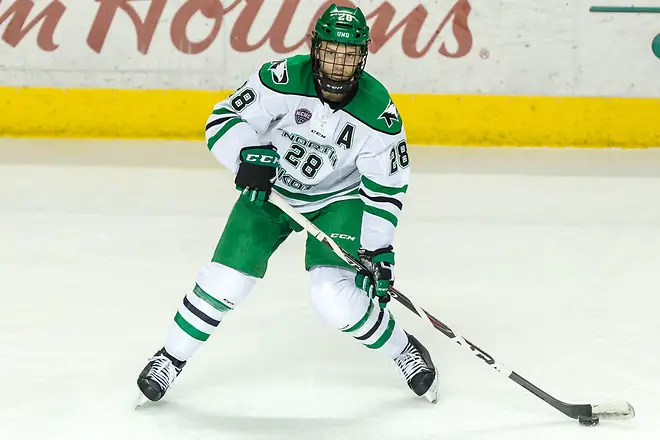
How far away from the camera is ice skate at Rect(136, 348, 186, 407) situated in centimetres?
257

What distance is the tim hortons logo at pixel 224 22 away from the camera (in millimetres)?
5957

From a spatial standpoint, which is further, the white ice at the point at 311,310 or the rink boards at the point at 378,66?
the rink boards at the point at 378,66

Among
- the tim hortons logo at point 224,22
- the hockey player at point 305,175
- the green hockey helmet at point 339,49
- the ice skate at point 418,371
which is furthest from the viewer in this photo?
the tim hortons logo at point 224,22

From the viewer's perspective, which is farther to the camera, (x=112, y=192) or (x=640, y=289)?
(x=112, y=192)

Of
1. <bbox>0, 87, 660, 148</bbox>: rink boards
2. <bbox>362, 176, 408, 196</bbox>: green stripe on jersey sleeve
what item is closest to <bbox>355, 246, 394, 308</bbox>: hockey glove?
<bbox>362, 176, 408, 196</bbox>: green stripe on jersey sleeve

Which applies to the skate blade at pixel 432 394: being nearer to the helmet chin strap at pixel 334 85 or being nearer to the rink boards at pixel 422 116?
the helmet chin strap at pixel 334 85

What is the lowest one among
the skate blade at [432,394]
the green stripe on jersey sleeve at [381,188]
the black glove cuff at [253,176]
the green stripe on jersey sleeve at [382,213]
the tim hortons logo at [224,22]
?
the tim hortons logo at [224,22]

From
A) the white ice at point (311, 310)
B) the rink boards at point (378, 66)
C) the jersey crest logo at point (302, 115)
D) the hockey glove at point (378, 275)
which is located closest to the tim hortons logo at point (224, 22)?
the rink boards at point (378, 66)

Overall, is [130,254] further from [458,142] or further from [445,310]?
[458,142]

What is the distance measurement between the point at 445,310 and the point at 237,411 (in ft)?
3.43

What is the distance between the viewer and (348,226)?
270cm

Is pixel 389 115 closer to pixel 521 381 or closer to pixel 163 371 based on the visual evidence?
pixel 521 381

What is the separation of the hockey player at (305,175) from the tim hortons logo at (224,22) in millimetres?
3399

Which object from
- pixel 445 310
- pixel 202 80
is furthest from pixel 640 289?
pixel 202 80
